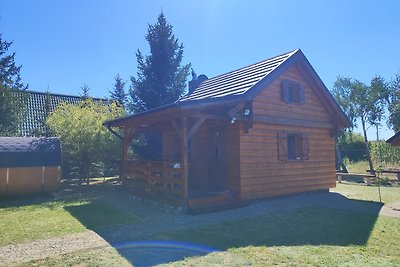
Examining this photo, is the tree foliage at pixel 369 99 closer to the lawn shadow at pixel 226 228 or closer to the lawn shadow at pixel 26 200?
the lawn shadow at pixel 226 228

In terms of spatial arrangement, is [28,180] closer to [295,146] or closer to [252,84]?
[252,84]

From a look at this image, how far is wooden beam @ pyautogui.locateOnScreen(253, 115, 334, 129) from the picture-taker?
10.9 m

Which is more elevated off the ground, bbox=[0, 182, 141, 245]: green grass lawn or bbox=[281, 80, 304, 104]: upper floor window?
bbox=[281, 80, 304, 104]: upper floor window

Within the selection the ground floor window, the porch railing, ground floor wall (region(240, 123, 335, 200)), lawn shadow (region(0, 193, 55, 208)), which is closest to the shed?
lawn shadow (region(0, 193, 55, 208))

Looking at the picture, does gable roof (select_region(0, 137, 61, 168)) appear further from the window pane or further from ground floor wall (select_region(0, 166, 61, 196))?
the window pane

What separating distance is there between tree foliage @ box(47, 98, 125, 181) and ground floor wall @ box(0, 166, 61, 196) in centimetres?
244

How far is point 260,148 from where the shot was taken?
35.9 feet

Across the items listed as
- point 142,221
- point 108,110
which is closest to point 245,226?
point 142,221

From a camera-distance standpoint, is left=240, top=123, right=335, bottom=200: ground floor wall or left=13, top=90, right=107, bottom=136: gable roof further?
left=13, top=90, right=107, bottom=136: gable roof

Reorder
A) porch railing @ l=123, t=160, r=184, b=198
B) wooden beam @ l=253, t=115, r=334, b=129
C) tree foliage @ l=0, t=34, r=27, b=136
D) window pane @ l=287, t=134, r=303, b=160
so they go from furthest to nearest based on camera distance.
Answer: tree foliage @ l=0, t=34, r=27, b=136
window pane @ l=287, t=134, r=303, b=160
wooden beam @ l=253, t=115, r=334, b=129
porch railing @ l=123, t=160, r=184, b=198

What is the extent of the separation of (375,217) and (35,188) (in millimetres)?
11520

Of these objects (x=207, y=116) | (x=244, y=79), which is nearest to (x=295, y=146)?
(x=244, y=79)

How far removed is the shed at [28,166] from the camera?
1138cm

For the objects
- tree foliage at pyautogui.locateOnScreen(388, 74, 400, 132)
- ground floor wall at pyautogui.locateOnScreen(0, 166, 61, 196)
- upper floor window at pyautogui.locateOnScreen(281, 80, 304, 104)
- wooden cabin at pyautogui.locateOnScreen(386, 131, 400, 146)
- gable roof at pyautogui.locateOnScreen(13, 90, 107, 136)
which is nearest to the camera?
wooden cabin at pyautogui.locateOnScreen(386, 131, 400, 146)
